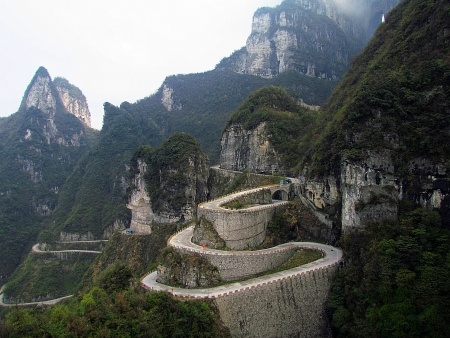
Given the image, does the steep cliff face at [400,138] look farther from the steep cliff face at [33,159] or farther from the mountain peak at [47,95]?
the mountain peak at [47,95]

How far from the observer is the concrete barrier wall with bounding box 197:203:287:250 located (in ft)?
134

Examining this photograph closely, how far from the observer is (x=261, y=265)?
129 ft

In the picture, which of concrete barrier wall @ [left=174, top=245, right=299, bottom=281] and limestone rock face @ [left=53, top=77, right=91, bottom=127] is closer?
concrete barrier wall @ [left=174, top=245, right=299, bottom=281]

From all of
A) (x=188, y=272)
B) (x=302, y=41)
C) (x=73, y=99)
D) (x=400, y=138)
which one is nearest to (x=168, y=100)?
(x=73, y=99)

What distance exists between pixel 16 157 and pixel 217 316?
11303 centimetres

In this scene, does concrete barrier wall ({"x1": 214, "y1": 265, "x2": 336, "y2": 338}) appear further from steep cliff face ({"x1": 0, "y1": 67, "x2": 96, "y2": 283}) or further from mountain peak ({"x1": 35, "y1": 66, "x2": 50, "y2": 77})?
mountain peak ({"x1": 35, "y1": 66, "x2": 50, "y2": 77})

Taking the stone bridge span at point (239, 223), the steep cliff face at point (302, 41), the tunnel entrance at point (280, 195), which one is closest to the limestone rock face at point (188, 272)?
the stone bridge span at point (239, 223)

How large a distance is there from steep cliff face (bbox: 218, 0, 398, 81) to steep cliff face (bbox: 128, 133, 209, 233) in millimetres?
61854

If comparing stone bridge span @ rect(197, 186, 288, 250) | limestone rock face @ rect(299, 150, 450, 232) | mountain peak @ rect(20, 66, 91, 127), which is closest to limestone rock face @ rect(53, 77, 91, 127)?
mountain peak @ rect(20, 66, 91, 127)

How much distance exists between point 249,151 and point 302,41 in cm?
6661

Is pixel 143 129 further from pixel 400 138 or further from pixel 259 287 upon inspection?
pixel 259 287

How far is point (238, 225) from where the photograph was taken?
41.7m

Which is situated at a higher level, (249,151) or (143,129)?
(143,129)

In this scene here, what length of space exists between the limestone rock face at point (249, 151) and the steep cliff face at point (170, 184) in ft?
17.0
